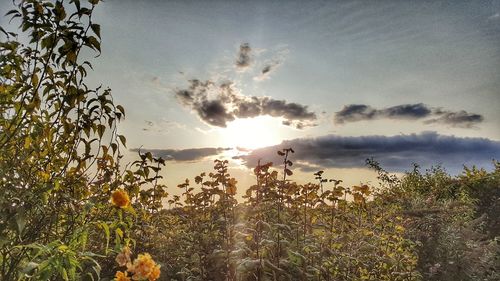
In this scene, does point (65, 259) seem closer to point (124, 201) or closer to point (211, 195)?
point (124, 201)

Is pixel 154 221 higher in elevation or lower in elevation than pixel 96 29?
lower

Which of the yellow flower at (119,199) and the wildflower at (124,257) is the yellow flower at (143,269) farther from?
the yellow flower at (119,199)

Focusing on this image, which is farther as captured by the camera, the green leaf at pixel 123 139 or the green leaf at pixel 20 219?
the green leaf at pixel 123 139

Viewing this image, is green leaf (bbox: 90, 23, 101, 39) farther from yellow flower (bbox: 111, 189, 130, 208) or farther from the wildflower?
the wildflower

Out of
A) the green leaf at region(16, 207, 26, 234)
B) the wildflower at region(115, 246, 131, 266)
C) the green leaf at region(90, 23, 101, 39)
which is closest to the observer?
the green leaf at region(16, 207, 26, 234)

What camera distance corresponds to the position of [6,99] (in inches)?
112

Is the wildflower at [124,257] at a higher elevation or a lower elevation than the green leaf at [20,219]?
lower

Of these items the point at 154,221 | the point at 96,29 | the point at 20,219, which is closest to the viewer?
the point at 20,219

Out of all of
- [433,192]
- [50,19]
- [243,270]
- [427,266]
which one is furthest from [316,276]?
[433,192]

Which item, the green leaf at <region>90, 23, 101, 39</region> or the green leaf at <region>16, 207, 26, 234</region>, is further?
the green leaf at <region>90, 23, 101, 39</region>

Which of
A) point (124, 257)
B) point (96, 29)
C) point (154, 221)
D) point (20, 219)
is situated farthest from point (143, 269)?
point (154, 221)

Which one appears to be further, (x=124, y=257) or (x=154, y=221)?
(x=154, y=221)

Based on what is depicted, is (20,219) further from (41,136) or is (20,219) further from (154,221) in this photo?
(154,221)

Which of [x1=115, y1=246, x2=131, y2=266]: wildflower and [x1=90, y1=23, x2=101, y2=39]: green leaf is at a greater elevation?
[x1=90, y1=23, x2=101, y2=39]: green leaf
